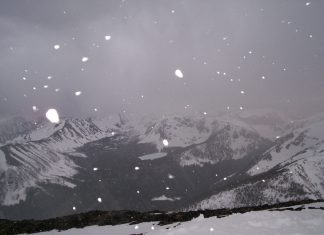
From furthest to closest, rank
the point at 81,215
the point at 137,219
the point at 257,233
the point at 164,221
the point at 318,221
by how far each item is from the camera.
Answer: the point at 81,215 → the point at 137,219 → the point at 164,221 → the point at 318,221 → the point at 257,233

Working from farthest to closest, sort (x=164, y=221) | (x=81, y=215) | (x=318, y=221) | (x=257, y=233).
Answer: (x=81, y=215), (x=164, y=221), (x=318, y=221), (x=257, y=233)

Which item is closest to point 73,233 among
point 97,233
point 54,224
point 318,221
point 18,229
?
point 97,233

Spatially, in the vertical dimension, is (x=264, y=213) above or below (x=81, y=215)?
below

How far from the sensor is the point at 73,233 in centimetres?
3519

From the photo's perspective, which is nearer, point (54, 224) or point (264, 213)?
point (264, 213)

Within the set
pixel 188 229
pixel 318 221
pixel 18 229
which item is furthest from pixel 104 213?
pixel 318 221

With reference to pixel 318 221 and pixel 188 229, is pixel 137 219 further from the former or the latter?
pixel 318 221

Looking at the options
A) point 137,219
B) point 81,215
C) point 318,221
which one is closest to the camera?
point 318,221

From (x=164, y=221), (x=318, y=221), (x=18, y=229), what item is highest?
(x=18, y=229)

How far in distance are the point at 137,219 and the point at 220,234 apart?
645 inches

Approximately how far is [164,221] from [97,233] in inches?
239

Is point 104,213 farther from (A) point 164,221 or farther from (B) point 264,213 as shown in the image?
(B) point 264,213

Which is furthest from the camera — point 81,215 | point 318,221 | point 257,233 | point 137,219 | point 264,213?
point 81,215

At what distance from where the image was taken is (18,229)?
130ft
